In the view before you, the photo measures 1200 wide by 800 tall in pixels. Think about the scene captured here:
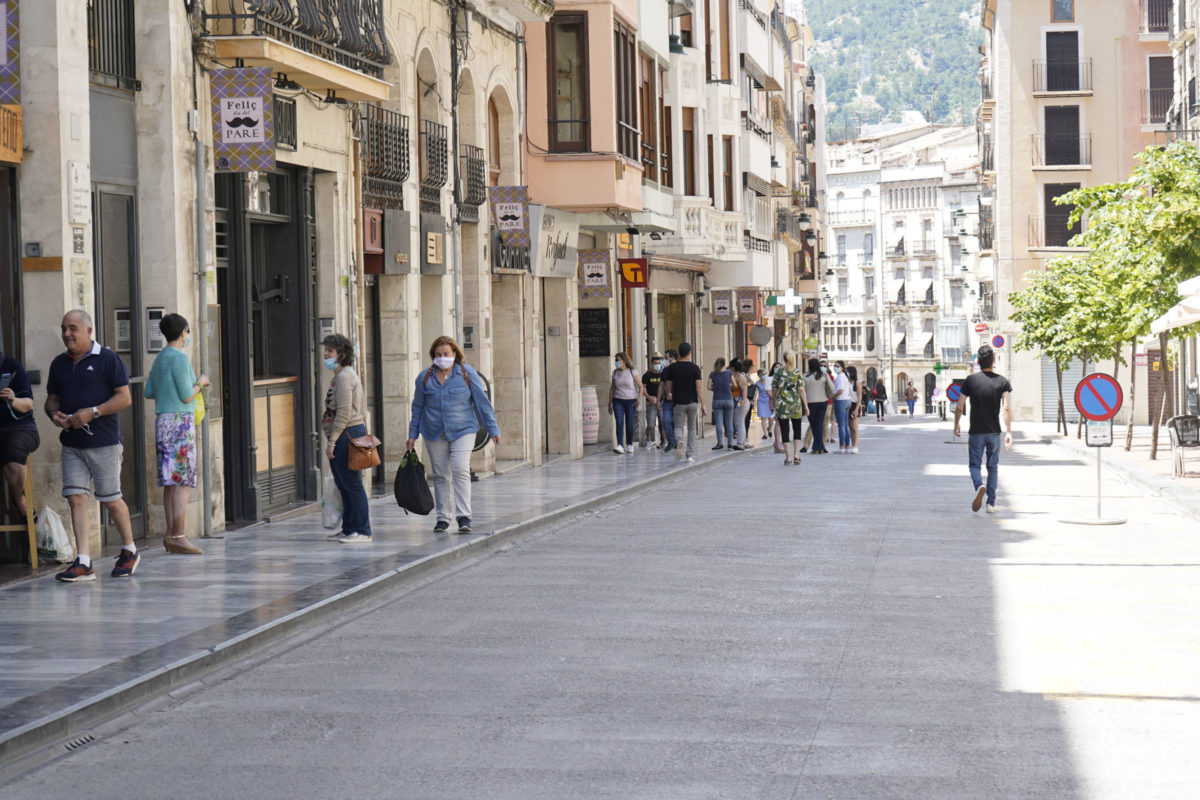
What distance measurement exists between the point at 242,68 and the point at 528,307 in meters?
12.9

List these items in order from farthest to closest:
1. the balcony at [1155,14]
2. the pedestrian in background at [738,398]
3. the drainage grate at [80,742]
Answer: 1. the balcony at [1155,14]
2. the pedestrian in background at [738,398]
3. the drainage grate at [80,742]

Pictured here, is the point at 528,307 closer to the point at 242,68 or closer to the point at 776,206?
the point at 242,68

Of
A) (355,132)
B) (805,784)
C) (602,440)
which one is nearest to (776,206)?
(602,440)

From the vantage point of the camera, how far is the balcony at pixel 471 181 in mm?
25656

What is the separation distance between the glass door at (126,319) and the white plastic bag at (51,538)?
1.51m

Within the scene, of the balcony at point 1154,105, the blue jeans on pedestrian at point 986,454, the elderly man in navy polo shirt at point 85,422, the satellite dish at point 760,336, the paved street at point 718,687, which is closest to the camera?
the paved street at point 718,687

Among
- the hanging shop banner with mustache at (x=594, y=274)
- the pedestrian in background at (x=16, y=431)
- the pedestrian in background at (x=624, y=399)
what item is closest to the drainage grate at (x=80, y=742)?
the pedestrian in background at (x=16, y=431)

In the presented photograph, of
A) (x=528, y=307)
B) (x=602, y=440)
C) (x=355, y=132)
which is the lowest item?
(x=602, y=440)

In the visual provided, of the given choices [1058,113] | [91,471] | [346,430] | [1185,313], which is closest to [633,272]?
[1185,313]

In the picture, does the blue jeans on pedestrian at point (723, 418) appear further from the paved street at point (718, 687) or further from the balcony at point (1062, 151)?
the balcony at point (1062, 151)

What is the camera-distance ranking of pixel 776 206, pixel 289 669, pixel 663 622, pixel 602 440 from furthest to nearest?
pixel 776 206 < pixel 602 440 < pixel 663 622 < pixel 289 669

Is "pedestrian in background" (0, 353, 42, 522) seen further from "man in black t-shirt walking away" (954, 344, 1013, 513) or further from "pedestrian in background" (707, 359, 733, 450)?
"pedestrian in background" (707, 359, 733, 450)

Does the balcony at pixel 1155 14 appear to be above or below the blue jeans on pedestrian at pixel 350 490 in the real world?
above

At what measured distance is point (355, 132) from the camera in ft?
68.6
